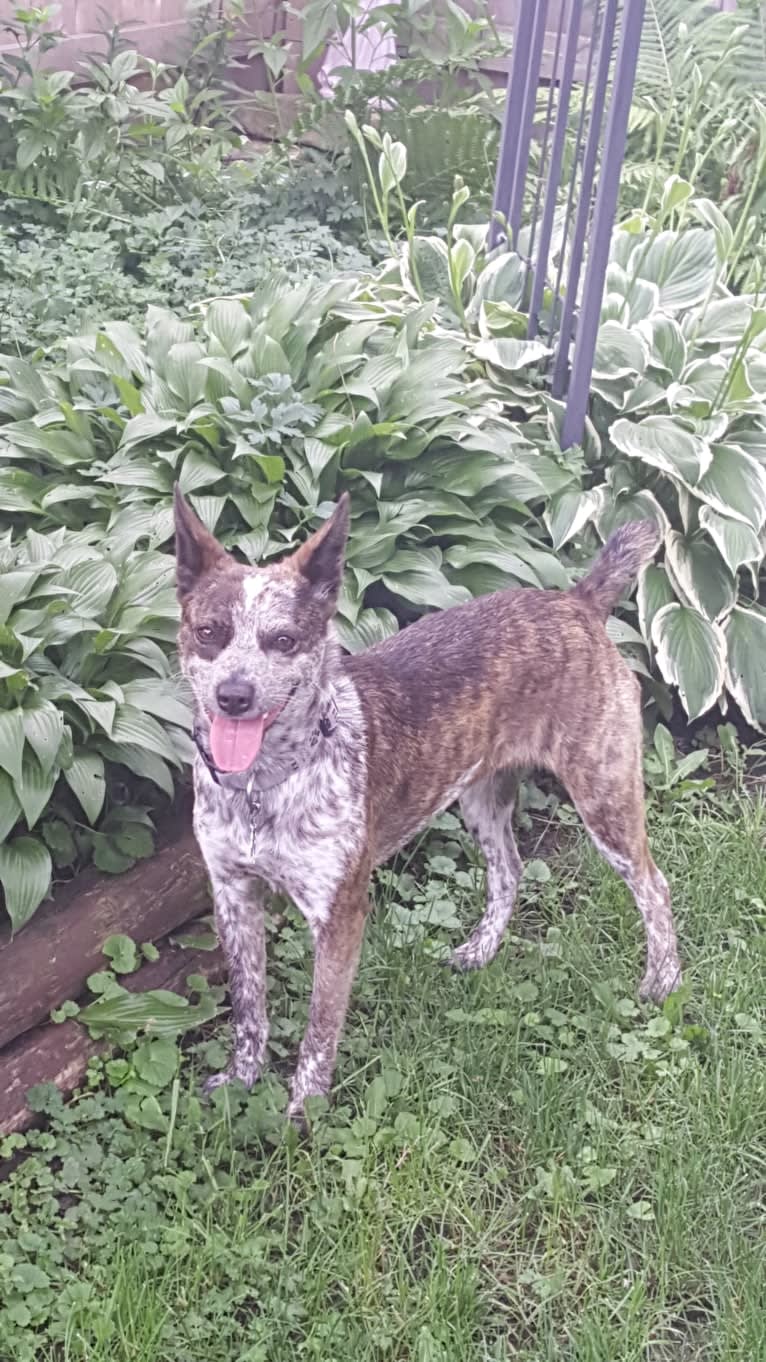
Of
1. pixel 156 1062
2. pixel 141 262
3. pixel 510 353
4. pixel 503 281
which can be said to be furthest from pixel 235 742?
pixel 141 262

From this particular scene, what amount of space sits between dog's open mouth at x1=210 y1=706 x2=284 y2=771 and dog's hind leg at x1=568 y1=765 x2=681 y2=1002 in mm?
1072

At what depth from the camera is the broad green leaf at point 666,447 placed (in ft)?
15.8

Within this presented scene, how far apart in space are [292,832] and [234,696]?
402mm

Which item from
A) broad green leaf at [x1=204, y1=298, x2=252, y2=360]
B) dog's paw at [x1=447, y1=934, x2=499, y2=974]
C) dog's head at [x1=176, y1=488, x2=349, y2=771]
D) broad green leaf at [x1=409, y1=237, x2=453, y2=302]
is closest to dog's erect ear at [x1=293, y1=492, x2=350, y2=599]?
dog's head at [x1=176, y1=488, x2=349, y2=771]

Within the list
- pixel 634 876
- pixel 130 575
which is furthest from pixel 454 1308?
pixel 130 575

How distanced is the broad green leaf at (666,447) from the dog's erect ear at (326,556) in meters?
2.19

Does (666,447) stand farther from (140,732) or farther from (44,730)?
(44,730)

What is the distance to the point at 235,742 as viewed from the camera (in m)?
2.74

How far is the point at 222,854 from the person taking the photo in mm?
2977

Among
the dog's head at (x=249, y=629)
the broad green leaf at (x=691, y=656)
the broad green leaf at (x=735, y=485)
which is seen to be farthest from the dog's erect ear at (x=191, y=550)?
the broad green leaf at (x=735, y=485)

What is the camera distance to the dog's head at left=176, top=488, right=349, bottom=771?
274 cm

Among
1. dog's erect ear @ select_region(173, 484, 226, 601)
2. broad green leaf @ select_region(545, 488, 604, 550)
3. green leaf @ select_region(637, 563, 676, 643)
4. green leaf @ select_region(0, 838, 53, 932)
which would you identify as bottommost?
green leaf @ select_region(637, 563, 676, 643)

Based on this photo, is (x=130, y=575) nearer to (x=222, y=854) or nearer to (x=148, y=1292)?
(x=222, y=854)

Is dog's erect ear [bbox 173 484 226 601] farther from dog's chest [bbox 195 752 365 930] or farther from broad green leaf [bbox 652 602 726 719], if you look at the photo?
broad green leaf [bbox 652 602 726 719]
